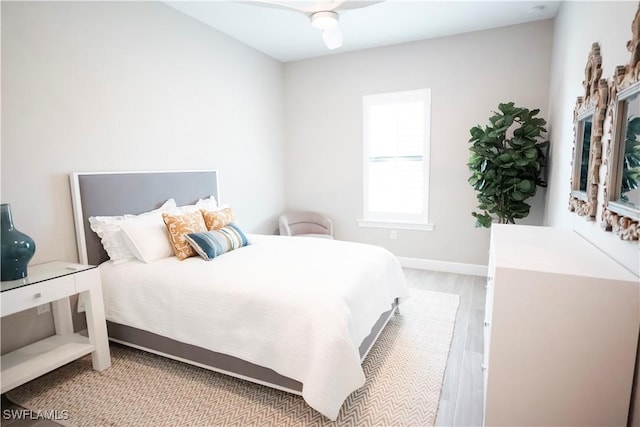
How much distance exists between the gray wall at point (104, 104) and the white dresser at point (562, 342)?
290 cm

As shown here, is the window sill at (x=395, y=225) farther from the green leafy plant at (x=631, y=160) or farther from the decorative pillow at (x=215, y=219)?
the green leafy plant at (x=631, y=160)

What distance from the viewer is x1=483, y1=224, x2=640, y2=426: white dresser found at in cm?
121

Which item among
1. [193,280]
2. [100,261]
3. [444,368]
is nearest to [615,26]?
[444,368]

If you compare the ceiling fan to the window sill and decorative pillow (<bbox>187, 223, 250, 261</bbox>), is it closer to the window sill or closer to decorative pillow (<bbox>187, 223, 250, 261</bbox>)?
decorative pillow (<bbox>187, 223, 250, 261</bbox>)

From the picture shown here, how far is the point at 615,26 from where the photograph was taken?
1600 millimetres

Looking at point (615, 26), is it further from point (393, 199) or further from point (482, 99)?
point (393, 199)

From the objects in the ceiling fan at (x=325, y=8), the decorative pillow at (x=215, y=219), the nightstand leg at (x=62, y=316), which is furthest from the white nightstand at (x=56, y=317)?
the ceiling fan at (x=325, y=8)

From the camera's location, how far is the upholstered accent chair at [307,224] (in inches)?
181

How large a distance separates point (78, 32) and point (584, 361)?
3.68 m

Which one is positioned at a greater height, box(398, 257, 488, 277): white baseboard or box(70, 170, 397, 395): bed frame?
box(70, 170, 397, 395): bed frame

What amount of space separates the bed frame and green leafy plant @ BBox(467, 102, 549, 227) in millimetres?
1565

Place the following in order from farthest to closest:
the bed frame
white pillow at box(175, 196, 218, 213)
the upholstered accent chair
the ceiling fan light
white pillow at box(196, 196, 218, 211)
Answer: the upholstered accent chair < white pillow at box(196, 196, 218, 211) < white pillow at box(175, 196, 218, 213) < the ceiling fan light < the bed frame

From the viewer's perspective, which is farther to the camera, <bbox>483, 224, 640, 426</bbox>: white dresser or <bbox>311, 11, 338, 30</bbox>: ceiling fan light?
<bbox>311, 11, 338, 30</bbox>: ceiling fan light

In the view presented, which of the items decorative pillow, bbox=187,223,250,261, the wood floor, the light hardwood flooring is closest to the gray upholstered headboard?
decorative pillow, bbox=187,223,250,261
